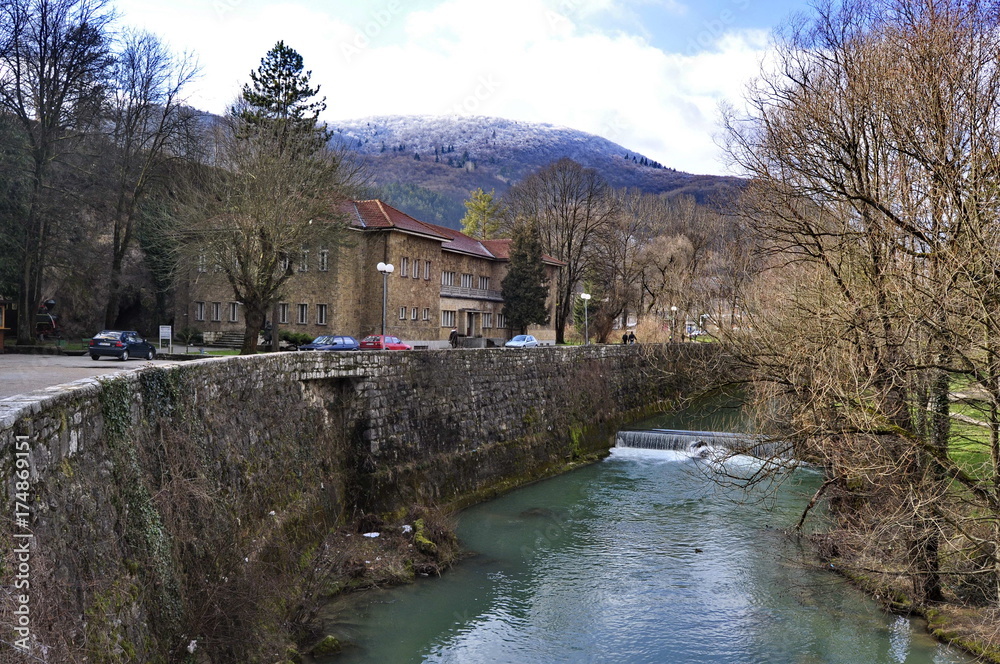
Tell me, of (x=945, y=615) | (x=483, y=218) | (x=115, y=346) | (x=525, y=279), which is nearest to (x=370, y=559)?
(x=945, y=615)

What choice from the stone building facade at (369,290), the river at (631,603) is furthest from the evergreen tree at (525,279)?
the river at (631,603)

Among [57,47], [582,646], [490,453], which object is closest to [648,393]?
[490,453]

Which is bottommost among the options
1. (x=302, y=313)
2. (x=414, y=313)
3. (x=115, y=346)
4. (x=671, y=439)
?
(x=671, y=439)

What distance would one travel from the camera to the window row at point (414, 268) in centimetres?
4671

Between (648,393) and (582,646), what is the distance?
27.1 metres

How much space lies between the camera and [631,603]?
13.7 m

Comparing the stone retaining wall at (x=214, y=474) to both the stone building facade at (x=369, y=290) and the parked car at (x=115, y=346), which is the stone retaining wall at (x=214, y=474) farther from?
the stone building facade at (x=369, y=290)

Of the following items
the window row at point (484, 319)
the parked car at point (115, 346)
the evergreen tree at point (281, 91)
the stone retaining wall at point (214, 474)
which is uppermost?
the evergreen tree at point (281, 91)

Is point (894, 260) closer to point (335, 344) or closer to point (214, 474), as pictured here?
point (214, 474)

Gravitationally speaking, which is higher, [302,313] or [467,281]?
[467,281]

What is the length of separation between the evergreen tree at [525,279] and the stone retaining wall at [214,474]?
3077cm

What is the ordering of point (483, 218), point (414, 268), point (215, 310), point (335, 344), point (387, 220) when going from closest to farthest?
point (335, 344) < point (387, 220) < point (414, 268) < point (215, 310) < point (483, 218)

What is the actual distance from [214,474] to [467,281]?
153 ft

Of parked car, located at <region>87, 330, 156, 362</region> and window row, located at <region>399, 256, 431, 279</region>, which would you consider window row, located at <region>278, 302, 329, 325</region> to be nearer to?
window row, located at <region>399, 256, 431, 279</region>
